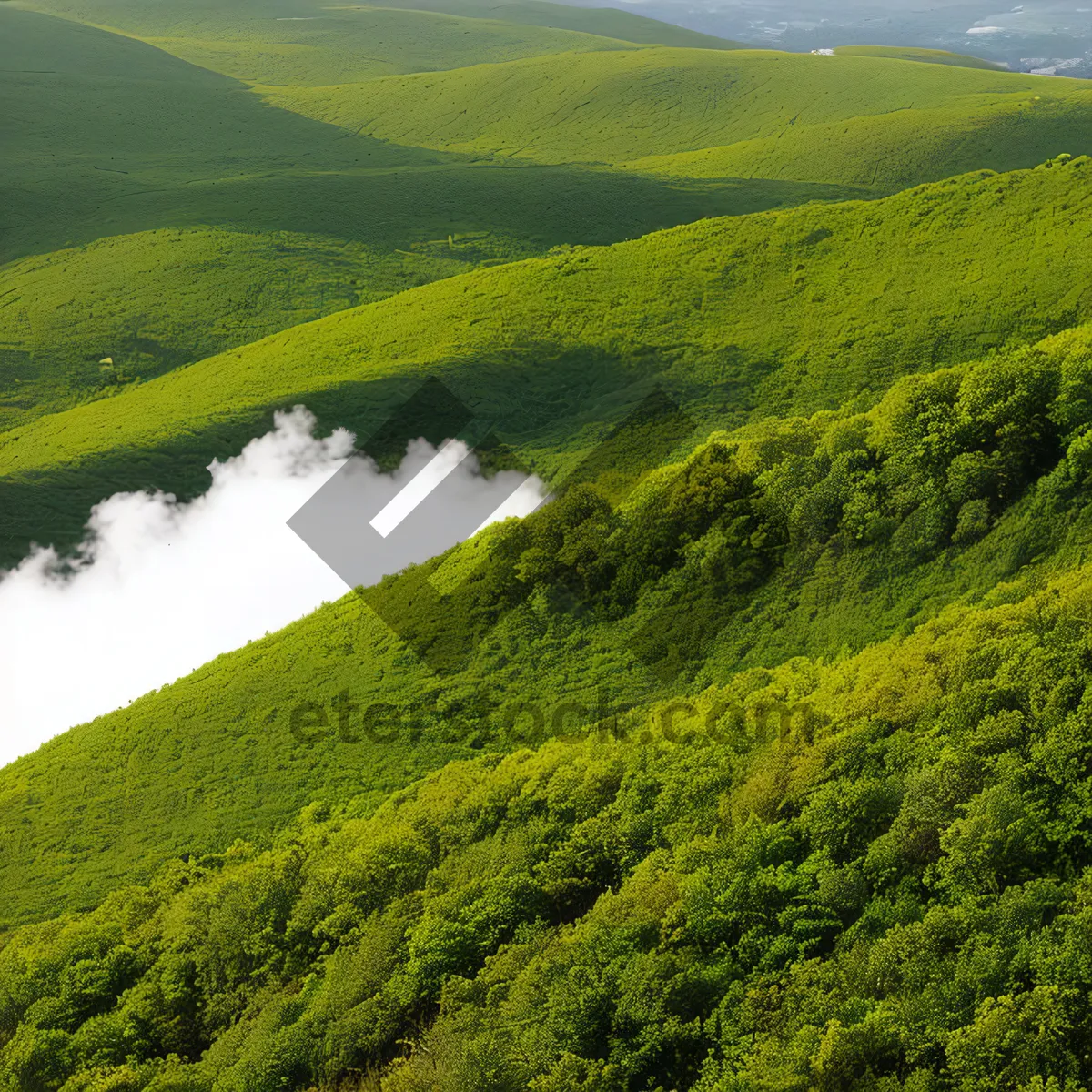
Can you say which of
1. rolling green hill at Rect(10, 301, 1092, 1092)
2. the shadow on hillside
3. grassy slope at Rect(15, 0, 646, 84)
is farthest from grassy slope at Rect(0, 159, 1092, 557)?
grassy slope at Rect(15, 0, 646, 84)

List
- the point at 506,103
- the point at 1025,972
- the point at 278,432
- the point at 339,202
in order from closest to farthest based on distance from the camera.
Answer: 1. the point at 1025,972
2. the point at 278,432
3. the point at 339,202
4. the point at 506,103

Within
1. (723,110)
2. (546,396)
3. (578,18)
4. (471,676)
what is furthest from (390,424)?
(578,18)

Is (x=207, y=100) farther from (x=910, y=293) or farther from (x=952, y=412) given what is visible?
(x=952, y=412)

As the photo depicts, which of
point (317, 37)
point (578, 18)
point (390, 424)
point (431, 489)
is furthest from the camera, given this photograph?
point (578, 18)

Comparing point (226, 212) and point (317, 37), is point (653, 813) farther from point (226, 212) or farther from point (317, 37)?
point (317, 37)

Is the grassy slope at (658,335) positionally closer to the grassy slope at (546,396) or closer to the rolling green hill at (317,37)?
the grassy slope at (546,396)

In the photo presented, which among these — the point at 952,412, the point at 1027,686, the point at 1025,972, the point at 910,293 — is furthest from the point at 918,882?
the point at 910,293
